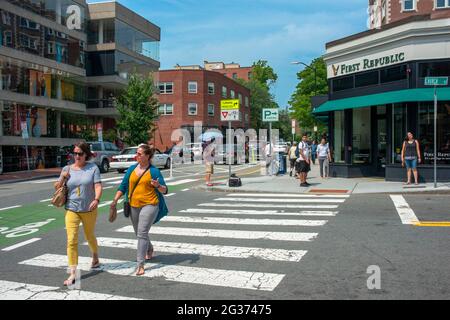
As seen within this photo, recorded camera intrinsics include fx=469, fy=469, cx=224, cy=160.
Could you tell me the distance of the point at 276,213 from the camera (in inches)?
447

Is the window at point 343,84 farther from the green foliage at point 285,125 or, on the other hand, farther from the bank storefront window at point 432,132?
the green foliage at point 285,125

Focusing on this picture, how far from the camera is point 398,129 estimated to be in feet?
58.2

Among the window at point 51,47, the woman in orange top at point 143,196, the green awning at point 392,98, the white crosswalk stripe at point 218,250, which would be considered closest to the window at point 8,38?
the window at point 51,47

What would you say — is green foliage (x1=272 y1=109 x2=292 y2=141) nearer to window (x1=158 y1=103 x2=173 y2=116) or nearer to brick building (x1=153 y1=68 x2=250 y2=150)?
brick building (x1=153 y1=68 x2=250 y2=150)

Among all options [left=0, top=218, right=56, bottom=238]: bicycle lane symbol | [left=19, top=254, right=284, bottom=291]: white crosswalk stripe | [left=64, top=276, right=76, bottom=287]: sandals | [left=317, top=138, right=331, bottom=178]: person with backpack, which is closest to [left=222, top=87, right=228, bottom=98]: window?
[left=317, top=138, right=331, bottom=178]: person with backpack

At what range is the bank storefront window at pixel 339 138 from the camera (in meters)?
20.6

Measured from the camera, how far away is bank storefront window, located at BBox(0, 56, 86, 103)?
29867mm

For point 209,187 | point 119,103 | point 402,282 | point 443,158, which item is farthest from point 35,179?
point 402,282

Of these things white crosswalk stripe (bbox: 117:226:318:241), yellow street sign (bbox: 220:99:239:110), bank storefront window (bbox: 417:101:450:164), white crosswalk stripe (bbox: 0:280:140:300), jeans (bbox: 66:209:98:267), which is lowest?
white crosswalk stripe (bbox: 0:280:140:300)

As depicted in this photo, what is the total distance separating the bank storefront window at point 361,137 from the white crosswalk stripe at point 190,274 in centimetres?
1461

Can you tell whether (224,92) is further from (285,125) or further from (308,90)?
(285,125)

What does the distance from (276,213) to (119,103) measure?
2956 cm

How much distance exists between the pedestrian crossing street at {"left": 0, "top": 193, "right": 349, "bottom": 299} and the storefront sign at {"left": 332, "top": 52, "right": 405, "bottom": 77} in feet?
24.5

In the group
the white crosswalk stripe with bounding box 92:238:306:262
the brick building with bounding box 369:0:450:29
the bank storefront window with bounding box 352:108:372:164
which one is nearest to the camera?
the white crosswalk stripe with bounding box 92:238:306:262
